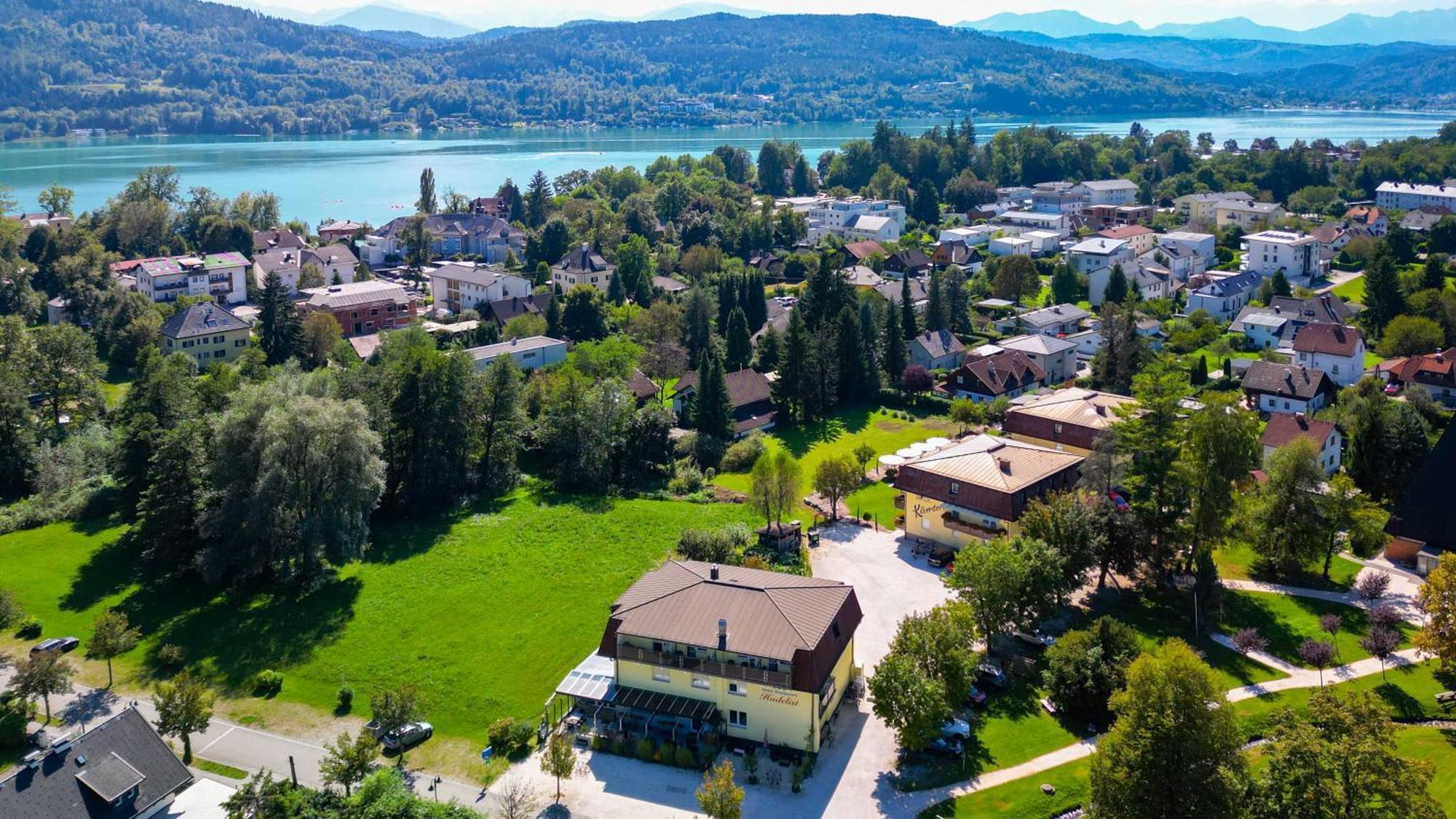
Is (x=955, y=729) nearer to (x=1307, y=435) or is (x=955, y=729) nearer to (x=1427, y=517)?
(x=1427, y=517)

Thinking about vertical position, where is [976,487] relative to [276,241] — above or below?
below

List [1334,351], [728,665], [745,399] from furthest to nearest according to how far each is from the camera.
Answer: [1334,351]
[745,399]
[728,665]

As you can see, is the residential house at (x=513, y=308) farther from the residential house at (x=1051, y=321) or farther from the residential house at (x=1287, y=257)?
the residential house at (x=1287, y=257)

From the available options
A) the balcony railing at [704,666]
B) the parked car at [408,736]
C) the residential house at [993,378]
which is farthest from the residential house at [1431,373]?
the parked car at [408,736]

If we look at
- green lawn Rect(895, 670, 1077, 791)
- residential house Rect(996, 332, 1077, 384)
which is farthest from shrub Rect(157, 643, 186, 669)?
residential house Rect(996, 332, 1077, 384)

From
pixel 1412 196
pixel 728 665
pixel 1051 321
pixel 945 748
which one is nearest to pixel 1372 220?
pixel 1412 196

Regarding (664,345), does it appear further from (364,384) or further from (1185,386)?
(1185,386)

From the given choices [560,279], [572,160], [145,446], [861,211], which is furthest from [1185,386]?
[572,160]
